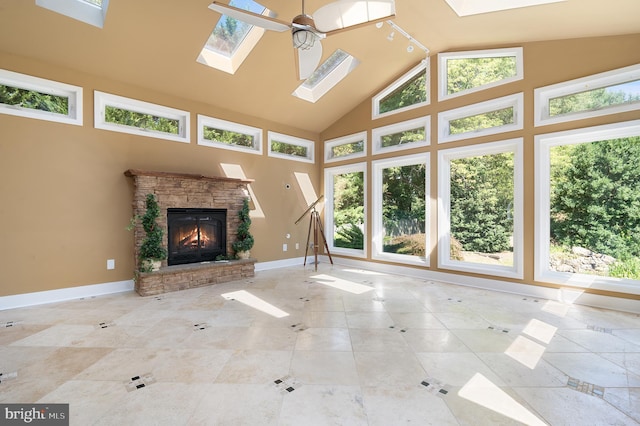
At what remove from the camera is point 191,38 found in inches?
165

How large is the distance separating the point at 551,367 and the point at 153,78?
623cm

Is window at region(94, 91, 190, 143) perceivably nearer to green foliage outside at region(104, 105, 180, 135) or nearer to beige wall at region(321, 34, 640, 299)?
green foliage outside at region(104, 105, 180, 135)

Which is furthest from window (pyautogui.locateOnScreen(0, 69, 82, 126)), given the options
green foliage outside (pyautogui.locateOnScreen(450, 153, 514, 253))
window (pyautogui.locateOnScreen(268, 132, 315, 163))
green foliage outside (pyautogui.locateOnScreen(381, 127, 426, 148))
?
green foliage outside (pyautogui.locateOnScreen(450, 153, 514, 253))

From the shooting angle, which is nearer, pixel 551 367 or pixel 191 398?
pixel 191 398

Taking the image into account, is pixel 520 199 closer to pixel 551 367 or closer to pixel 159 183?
pixel 551 367

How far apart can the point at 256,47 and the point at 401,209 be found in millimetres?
4062

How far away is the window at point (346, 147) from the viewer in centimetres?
669

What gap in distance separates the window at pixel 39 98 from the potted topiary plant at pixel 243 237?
9.23 ft

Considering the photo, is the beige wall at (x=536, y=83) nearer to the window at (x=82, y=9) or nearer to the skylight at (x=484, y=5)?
the skylight at (x=484, y=5)

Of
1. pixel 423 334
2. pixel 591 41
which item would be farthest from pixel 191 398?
pixel 591 41

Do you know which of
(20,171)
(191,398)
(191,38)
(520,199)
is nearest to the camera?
(191,398)

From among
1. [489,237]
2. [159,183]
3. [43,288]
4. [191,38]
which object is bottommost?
[43,288]

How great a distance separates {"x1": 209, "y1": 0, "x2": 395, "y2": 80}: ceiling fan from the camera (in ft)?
8.42

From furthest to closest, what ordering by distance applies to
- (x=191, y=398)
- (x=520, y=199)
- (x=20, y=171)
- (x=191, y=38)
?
(x=520, y=199) → (x=191, y=38) → (x=20, y=171) → (x=191, y=398)
